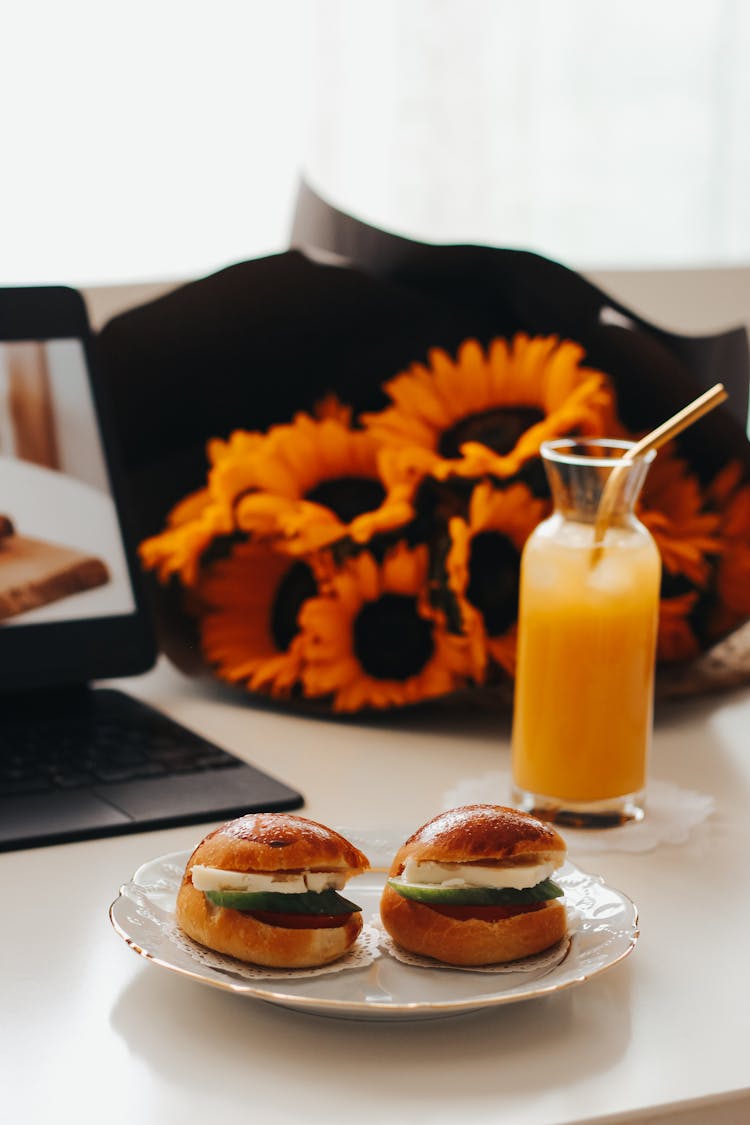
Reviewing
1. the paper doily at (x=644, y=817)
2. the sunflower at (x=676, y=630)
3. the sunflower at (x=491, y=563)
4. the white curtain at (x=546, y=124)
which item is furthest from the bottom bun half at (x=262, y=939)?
the white curtain at (x=546, y=124)

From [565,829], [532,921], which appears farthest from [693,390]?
[532,921]

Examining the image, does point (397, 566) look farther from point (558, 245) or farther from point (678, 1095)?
point (558, 245)

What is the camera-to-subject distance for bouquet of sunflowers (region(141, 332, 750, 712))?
0.95 meters

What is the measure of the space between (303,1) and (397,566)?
1.68 metres

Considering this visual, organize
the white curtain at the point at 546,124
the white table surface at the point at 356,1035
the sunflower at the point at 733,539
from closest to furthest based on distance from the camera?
the white table surface at the point at 356,1035 → the sunflower at the point at 733,539 → the white curtain at the point at 546,124

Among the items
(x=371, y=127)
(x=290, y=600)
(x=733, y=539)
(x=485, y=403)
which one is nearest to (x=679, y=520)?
(x=733, y=539)

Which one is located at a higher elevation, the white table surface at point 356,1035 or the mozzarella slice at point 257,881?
the mozzarella slice at point 257,881

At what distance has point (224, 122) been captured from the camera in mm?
2340

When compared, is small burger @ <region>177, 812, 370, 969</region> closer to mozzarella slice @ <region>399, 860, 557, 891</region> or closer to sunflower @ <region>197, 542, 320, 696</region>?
mozzarella slice @ <region>399, 860, 557, 891</region>

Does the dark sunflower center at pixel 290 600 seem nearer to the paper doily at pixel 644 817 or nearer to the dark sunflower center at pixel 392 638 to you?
the dark sunflower center at pixel 392 638

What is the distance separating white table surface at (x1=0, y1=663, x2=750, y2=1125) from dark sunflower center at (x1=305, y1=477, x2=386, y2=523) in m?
0.32

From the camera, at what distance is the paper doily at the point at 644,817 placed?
796mm

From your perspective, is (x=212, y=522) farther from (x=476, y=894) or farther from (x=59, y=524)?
(x=476, y=894)

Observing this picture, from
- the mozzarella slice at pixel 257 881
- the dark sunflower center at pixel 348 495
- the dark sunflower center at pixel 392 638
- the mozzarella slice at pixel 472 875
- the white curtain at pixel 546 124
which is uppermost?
the white curtain at pixel 546 124
